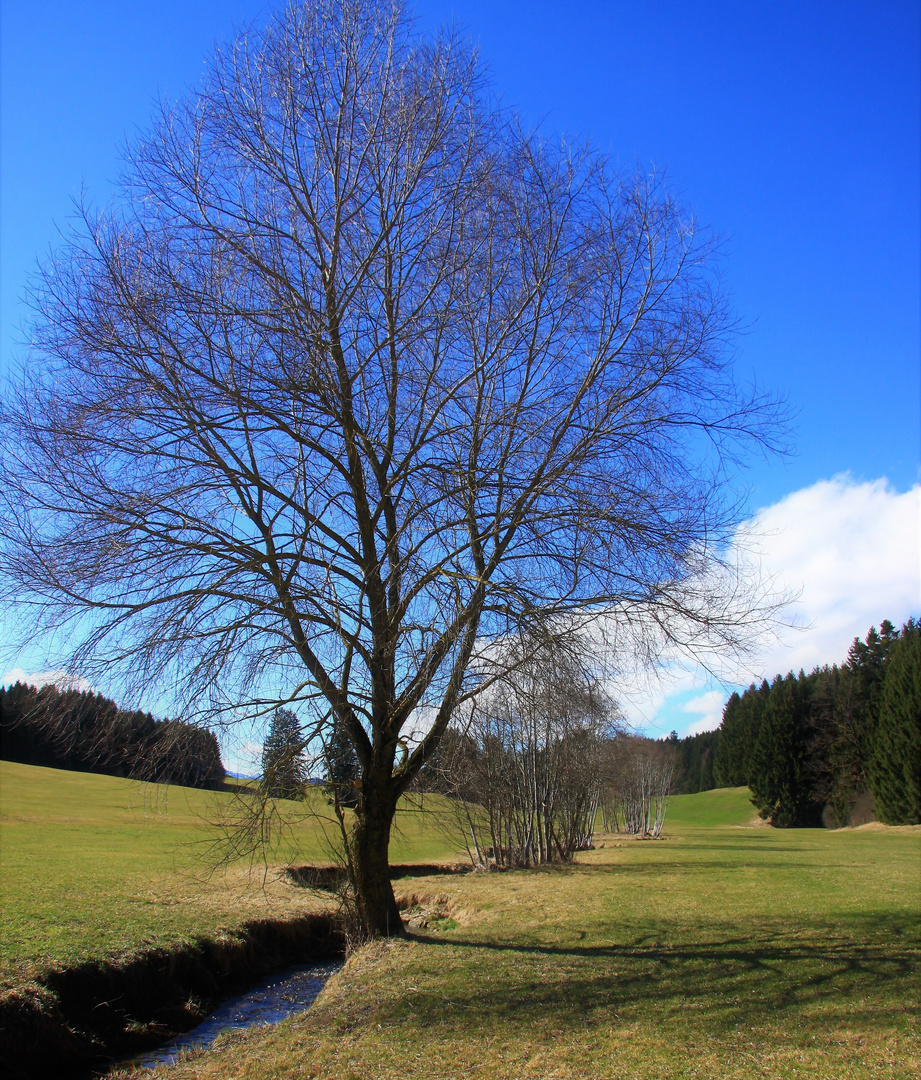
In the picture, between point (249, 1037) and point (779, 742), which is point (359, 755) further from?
point (779, 742)

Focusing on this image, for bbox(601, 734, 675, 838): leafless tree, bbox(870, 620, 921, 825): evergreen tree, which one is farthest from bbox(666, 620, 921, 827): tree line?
bbox(601, 734, 675, 838): leafless tree

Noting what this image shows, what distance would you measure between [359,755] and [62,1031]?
378 centimetres

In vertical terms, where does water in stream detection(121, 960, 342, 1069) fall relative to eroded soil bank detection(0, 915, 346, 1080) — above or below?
below

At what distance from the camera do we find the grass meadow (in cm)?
501

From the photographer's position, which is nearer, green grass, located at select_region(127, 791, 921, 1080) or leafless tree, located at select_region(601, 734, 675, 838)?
green grass, located at select_region(127, 791, 921, 1080)

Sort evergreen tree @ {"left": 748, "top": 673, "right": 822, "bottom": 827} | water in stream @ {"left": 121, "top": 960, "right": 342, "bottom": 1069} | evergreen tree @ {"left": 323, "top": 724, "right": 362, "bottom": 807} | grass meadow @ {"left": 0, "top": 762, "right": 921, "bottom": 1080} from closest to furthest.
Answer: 1. grass meadow @ {"left": 0, "top": 762, "right": 921, "bottom": 1080}
2. water in stream @ {"left": 121, "top": 960, "right": 342, "bottom": 1069}
3. evergreen tree @ {"left": 323, "top": 724, "right": 362, "bottom": 807}
4. evergreen tree @ {"left": 748, "top": 673, "right": 822, "bottom": 827}

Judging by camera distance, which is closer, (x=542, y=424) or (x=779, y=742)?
(x=542, y=424)

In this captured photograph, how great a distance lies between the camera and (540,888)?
44.6 feet

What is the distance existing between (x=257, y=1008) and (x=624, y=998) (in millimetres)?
5053

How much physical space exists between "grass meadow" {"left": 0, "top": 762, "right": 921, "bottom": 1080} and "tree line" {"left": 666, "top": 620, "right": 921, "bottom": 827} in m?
26.0

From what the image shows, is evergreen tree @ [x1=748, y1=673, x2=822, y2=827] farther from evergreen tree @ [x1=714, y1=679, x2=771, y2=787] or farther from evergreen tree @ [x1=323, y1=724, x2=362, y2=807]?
evergreen tree @ [x1=323, y1=724, x2=362, y2=807]

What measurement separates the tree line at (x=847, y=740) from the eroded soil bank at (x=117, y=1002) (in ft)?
122

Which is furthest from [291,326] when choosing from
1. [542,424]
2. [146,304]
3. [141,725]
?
[141,725]

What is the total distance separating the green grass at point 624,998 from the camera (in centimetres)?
490
